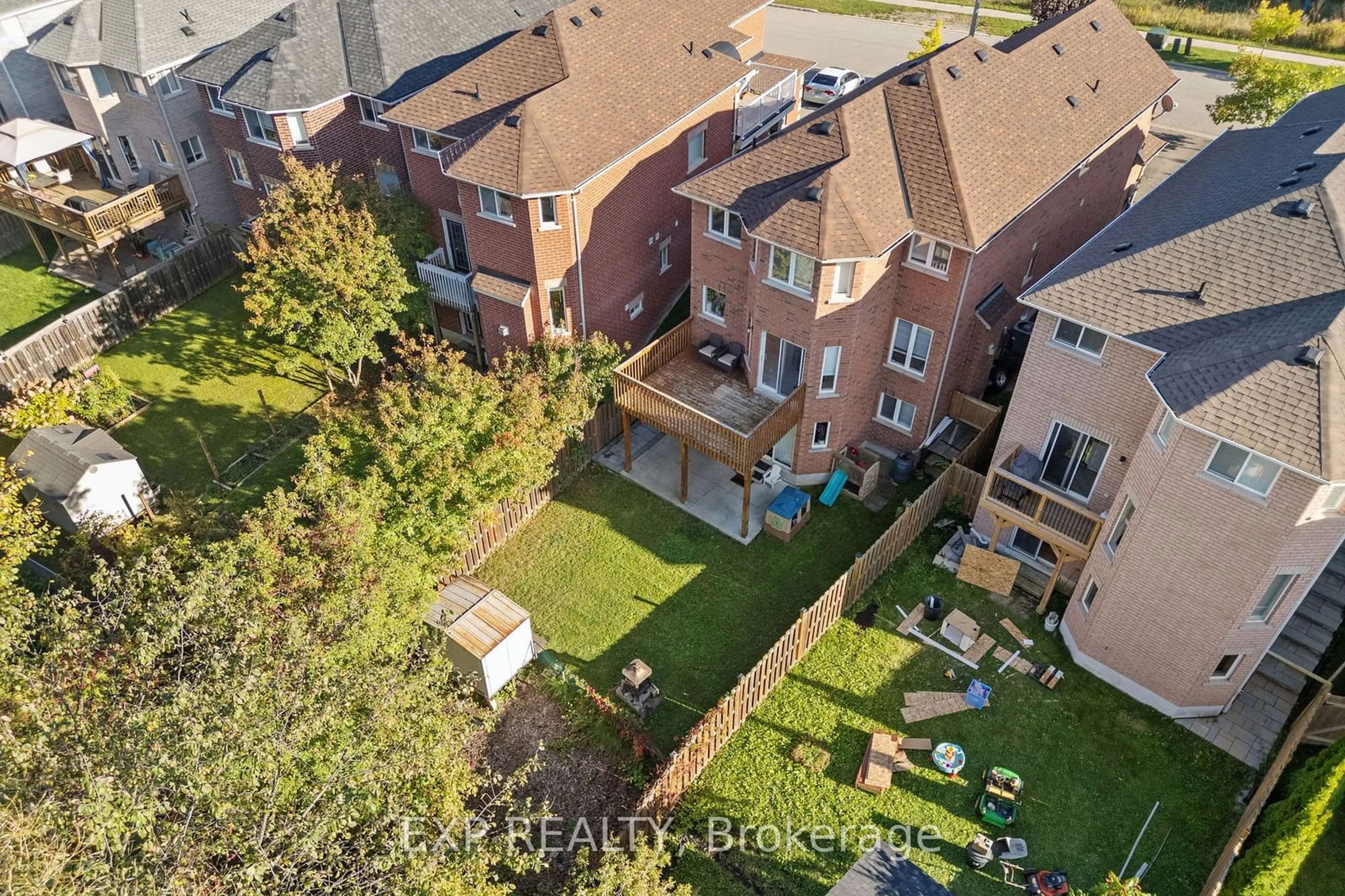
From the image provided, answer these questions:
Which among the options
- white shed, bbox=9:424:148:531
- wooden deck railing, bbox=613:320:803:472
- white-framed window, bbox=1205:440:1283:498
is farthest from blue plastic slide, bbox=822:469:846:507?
white shed, bbox=9:424:148:531

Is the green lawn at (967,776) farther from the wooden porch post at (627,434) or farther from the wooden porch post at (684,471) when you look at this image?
the wooden porch post at (627,434)

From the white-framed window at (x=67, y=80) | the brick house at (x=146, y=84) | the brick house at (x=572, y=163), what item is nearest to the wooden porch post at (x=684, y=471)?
the brick house at (x=572, y=163)

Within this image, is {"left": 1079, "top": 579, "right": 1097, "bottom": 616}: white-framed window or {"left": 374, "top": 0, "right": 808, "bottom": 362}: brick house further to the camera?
{"left": 374, "top": 0, "right": 808, "bottom": 362}: brick house

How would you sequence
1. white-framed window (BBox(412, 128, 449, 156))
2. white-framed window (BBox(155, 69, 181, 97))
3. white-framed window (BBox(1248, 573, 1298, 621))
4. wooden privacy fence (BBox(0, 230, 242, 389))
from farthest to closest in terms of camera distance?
white-framed window (BBox(155, 69, 181, 97)) → wooden privacy fence (BBox(0, 230, 242, 389)) → white-framed window (BBox(412, 128, 449, 156)) → white-framed window (BBox(1248, 573, 1298, 621))

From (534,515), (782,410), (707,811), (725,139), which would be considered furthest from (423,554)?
(725,139)

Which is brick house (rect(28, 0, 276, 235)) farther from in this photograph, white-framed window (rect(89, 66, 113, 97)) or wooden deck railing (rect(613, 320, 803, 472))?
wooden deck railing (rect(613, 320, 803, 472))

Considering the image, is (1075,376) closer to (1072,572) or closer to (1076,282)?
(1076,282)

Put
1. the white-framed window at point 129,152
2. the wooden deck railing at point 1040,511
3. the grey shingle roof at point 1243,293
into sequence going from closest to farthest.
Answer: the grey shingle roof at point 1243,293 < the wooden deck railing at point 1040,511 < the white-framed window at point 129,152
